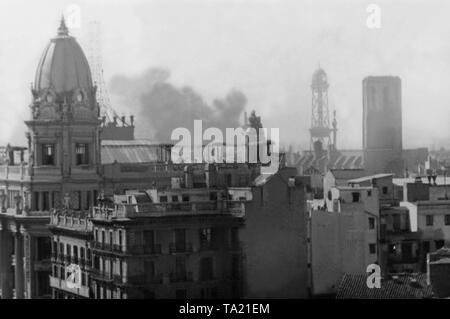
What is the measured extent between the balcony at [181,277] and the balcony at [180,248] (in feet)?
2.85

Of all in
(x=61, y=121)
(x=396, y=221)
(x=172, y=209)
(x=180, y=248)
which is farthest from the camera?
(x=61, y=121)

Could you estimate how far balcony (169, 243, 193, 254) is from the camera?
64.7m

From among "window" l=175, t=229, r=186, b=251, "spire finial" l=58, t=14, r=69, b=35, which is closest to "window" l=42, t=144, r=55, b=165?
"spire finial" l=58, t=14, r=69, b=35

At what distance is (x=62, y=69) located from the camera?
81.8 m

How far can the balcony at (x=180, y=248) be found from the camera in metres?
64.7

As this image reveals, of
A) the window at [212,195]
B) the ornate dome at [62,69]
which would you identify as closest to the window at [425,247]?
the window at [212,195]

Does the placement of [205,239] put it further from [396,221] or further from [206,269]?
[396,221]

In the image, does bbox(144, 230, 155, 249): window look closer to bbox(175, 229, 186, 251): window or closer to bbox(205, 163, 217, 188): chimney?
bbox(175, 229, 186, 251): window

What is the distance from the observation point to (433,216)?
239ft

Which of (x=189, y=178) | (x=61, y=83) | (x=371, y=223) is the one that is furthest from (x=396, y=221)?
(x=61, y=83)

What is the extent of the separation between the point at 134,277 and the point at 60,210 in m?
14.2

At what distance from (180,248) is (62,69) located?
64.8 ft

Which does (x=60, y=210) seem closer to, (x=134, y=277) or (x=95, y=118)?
(x=95, y=118)

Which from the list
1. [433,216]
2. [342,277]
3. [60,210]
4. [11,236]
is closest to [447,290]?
[342,277]
